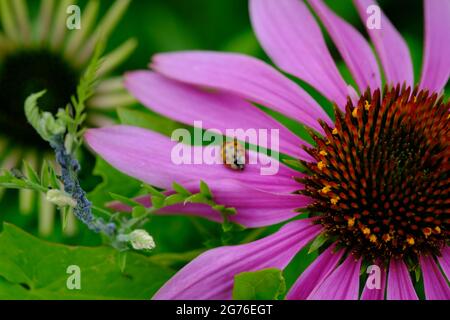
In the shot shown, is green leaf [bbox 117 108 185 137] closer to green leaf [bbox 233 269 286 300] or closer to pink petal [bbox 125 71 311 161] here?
pink petal [bbox 125 71 311 161]

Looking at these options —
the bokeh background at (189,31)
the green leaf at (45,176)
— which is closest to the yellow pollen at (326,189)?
the bokeh background at (189,31)

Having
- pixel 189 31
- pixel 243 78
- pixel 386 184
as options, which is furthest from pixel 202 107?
pixel 189 31

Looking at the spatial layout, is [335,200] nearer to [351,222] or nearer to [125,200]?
[351,222]

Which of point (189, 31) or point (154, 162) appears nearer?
point (154, 162)

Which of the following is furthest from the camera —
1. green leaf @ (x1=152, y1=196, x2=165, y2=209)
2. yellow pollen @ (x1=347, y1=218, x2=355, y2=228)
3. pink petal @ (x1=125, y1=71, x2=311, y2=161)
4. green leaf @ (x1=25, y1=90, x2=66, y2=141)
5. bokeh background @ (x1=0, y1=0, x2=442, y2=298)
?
bokeh background @ (x1=0, y1=0, x2=442, y2=298)

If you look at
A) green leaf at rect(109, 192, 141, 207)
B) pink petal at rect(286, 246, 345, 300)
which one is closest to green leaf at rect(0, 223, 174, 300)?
green leaf at rect(109, 192, 141, 207)

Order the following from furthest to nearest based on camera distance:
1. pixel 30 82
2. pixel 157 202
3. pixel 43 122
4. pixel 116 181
→ pixel 30 82
pixel 116 181
pixel 157 202
pixel 43 122

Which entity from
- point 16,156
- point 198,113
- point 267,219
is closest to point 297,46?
point 198,113

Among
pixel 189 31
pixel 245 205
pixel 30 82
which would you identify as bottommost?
pixel 245 205
